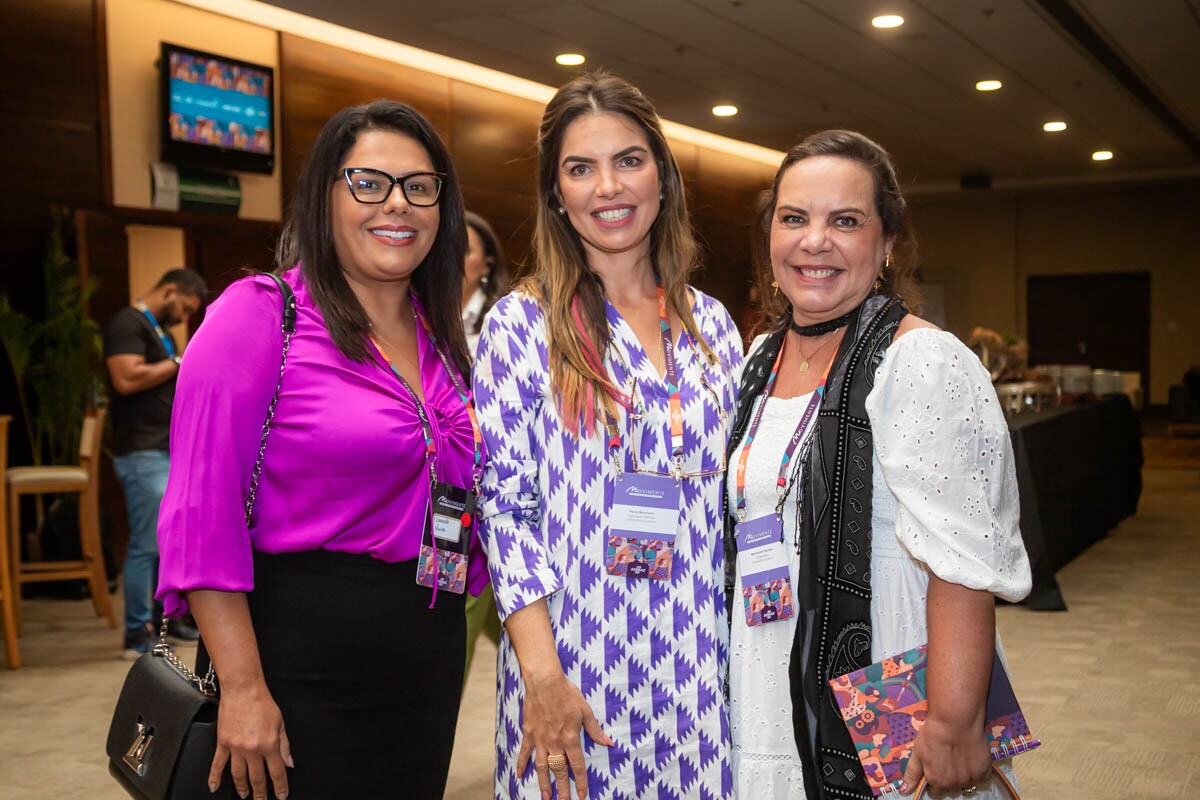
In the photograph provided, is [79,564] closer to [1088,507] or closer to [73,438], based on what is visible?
[73,438]

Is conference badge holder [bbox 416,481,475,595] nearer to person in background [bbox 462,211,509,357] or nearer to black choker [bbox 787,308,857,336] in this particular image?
black choker [bbox 787,308,857,336]

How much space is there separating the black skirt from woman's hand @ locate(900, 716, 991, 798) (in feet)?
2.62

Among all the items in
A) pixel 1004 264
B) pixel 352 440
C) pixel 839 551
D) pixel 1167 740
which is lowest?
pixel 1167 740

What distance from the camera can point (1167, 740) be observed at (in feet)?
12.7

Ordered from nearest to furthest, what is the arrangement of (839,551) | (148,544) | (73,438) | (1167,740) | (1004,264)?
(839,551), (1167,740), (148,544), (73,438), (1004,264)

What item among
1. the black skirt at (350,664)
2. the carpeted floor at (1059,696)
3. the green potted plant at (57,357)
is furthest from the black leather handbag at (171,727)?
the green potted plant at (57,357)

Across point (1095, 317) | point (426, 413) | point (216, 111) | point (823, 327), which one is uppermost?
point (216, 111)

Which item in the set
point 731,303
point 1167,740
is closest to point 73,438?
point 1167,740

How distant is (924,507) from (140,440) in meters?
4.60

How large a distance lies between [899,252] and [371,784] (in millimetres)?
1228

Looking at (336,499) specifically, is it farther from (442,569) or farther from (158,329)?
(158,329)

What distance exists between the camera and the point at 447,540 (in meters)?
1.81

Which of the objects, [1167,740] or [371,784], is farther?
[1167,740]

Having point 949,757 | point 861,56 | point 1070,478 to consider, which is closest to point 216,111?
point 861,56
